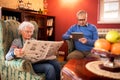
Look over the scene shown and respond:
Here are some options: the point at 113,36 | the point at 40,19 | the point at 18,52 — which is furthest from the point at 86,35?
the point at 40,19

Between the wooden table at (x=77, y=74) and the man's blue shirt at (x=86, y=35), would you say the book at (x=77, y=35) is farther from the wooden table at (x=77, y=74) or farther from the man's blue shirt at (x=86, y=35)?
the wooden table at (x=77, y=74)

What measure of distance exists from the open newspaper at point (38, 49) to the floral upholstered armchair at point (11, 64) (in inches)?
3.8

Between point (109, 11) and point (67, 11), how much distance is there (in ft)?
3.61

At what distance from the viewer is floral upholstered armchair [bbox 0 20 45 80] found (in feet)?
5.44

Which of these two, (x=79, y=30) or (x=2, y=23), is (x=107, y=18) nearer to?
(x=79, y=30)

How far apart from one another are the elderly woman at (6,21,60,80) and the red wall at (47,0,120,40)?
2.56m

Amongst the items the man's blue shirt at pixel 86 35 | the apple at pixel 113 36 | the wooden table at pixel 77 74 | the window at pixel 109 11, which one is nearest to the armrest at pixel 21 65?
the wooden table at pixel 77 74

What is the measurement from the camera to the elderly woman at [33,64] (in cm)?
170

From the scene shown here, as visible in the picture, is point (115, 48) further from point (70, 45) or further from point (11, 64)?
point (70, 45)

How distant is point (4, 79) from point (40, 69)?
1.48ft

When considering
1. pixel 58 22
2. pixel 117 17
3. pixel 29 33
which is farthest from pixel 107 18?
pixel 29 33

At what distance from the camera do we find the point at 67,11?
4559 mm

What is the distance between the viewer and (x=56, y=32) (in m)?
4.77

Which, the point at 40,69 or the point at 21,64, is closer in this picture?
the point at 21,64
